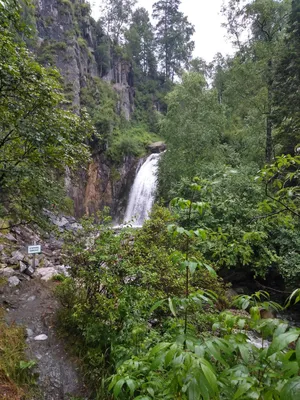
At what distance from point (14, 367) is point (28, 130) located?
10.3ft

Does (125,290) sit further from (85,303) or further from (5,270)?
(5,270)

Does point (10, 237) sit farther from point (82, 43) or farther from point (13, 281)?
point (82, 43)

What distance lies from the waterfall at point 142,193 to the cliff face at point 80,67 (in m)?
0.92

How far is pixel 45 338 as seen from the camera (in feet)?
14.3

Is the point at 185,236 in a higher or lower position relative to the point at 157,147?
lower

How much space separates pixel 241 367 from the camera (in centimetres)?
123

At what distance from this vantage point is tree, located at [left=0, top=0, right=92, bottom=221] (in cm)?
348

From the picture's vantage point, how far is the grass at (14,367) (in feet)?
10.5

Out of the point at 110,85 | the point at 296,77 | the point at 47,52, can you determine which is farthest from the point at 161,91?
the point at 296,77

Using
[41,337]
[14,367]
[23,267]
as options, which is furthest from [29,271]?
[14,367]

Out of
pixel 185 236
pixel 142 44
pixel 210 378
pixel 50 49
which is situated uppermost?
pixel 142 44

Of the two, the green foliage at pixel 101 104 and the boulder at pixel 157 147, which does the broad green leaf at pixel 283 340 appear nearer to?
the green foliage at pixel 101 104

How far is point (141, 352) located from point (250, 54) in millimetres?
14818

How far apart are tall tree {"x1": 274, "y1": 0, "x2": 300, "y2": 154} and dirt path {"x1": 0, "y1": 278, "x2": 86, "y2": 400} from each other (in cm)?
877
